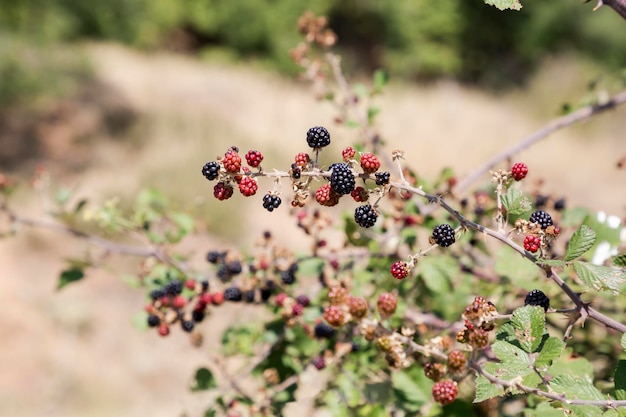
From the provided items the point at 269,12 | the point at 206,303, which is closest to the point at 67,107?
the point at 269,12

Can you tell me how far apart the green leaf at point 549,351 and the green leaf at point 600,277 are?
3.7 inches

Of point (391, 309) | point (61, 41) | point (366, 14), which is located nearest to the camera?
point (391, 309)

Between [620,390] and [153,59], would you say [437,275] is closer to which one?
[620,390]

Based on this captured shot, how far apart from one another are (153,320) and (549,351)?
864mm

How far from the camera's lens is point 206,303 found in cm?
135

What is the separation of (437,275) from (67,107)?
1246 centimetres

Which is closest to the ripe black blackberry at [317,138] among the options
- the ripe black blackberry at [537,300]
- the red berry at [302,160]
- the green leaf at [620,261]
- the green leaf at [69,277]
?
the red berry at [302,160]

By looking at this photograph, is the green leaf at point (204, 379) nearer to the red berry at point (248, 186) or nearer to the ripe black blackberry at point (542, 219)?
the red berry at point (248, 186)

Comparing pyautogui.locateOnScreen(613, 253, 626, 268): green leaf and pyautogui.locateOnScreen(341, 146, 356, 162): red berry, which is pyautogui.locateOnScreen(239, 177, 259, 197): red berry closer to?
pyautogui.locateOnScreen(341, 146, 356, 162): red berry

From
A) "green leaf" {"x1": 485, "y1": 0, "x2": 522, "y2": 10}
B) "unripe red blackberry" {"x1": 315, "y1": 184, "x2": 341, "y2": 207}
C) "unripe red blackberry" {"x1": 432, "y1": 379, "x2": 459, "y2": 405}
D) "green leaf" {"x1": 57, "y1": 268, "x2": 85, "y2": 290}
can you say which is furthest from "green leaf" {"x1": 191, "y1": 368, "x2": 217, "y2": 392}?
"green leaf" {"x1": 485, "y1": 0, "x2": 522, "y2": 10}

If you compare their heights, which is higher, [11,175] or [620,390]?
[620,390]

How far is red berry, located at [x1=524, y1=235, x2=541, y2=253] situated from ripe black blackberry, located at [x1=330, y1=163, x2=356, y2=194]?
258mm

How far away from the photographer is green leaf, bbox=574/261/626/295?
780mm

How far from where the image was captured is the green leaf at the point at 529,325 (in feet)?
2.59
